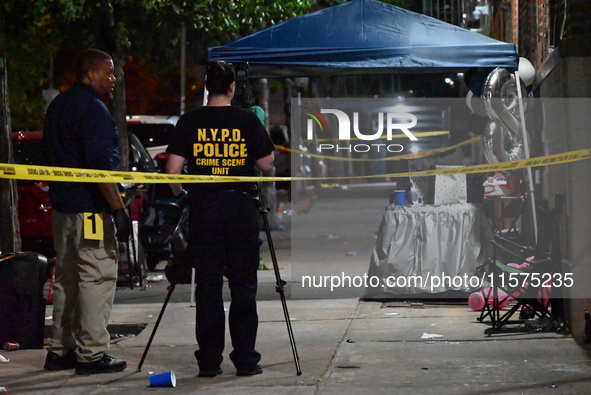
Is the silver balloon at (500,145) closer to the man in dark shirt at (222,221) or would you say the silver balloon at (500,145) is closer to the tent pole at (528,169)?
the tent pole at (528,169)

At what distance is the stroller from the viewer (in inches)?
485

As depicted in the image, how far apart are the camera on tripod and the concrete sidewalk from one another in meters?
2.05

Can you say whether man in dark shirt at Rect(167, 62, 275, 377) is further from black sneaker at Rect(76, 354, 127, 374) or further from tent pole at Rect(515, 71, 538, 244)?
tent pole at Rect(515, 71, 538, 244)

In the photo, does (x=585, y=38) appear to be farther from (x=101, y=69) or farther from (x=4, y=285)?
(x=4, y=285)

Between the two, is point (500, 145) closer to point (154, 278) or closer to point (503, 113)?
point (503, 113)

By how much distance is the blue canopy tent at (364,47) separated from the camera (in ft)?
31.3

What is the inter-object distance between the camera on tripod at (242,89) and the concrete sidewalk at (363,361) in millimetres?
2045

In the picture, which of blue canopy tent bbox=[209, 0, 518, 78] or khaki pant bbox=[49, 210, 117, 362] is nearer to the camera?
khaki pant bbox=[49, 210, 117, 362]

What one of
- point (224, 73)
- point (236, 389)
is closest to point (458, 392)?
point (236, 389)

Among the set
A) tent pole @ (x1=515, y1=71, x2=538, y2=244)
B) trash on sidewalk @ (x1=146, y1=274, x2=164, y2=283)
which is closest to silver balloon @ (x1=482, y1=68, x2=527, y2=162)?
tent pole @ (x1=515, y1=71, x2=538, y2=244)

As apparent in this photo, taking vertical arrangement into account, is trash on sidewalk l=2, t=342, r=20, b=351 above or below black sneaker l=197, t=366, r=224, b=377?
below

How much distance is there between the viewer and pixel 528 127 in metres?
10.2

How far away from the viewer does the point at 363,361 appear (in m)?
6.97

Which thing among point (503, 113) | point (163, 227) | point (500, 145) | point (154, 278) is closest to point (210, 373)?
point (503, 113)
